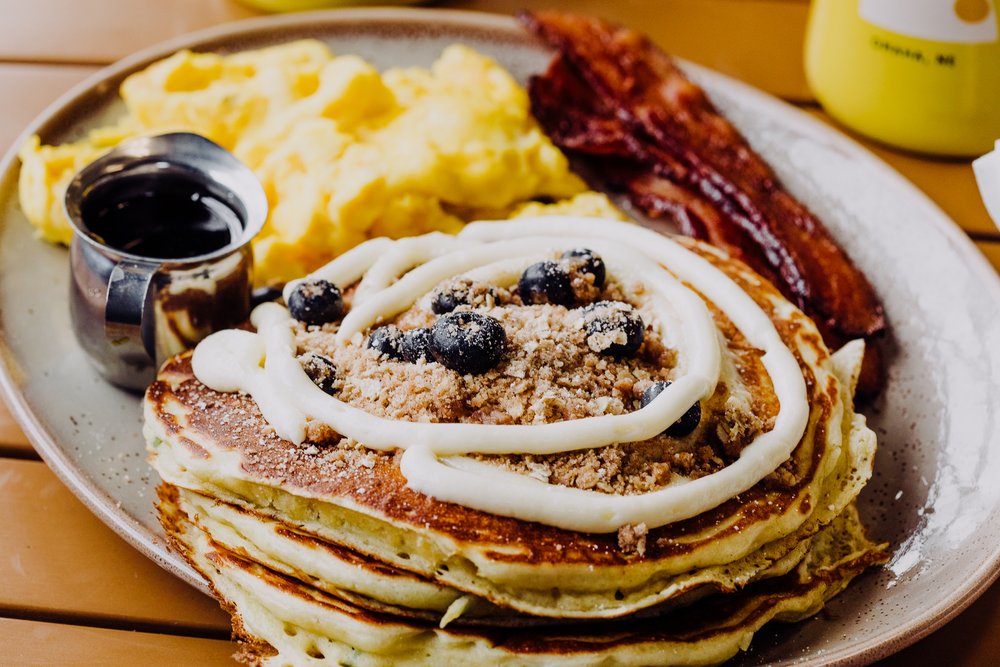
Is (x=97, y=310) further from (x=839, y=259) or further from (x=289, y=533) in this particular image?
(x=839, y=259)

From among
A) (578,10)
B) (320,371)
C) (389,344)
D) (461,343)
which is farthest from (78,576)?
(578,10)

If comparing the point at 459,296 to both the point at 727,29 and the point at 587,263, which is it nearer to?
the point at 587,263

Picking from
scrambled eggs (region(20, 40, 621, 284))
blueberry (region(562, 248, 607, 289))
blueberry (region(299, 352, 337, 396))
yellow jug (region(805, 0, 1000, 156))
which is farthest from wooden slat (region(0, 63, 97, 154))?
yellow jug (region(805, 0, 1000, 156))

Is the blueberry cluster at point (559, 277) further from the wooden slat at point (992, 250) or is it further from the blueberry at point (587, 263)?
the wooden slat at point (992, 250)

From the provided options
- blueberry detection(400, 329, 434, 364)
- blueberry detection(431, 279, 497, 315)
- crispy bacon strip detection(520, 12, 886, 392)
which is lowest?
crispy bacon strip detection(520, 12, 886, 392)

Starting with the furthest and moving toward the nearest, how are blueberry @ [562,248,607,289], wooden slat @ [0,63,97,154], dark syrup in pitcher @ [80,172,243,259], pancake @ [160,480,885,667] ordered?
1. wooden slat @ [0,63,97,154]
2. dark syrup in pitcher @ [80,172,243,259]
3. blueberry @ [562,248,607,289]
4. pancake @ [160,480,885,667]

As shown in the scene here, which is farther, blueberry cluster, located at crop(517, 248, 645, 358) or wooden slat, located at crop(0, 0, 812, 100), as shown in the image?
wooden slat, located at crop(0, 0, 812, 100)

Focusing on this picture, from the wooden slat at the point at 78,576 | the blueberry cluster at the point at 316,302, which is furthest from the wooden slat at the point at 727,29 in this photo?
the wooden slat at the point at 78,576

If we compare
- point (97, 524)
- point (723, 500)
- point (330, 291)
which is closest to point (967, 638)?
point (723, 500)

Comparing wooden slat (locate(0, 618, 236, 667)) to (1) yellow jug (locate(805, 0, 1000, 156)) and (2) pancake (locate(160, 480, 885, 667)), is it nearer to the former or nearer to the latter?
(2) pancake (locate(160, 480, 885, 667))
